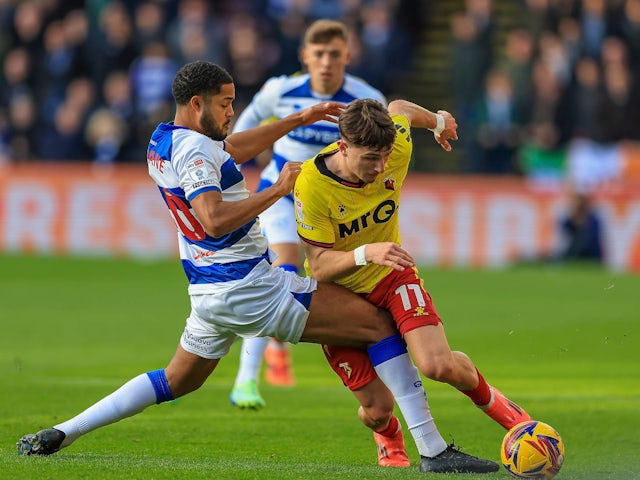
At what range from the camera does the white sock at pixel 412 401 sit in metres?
6.90

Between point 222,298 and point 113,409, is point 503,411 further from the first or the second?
point 113,409

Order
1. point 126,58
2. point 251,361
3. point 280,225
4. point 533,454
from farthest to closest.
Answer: point 126,58 < point 280,225 < point 251,361 < point 533,454

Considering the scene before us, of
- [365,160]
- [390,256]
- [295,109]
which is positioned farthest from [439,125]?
[295,109]

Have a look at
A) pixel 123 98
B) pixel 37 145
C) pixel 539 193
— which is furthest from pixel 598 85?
pixel 37 145

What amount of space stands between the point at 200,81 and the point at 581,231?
14.5 meters

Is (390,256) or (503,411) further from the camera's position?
(503,411)

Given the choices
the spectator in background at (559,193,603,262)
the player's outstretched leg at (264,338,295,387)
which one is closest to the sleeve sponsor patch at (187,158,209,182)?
the player's outstretched leg at (264,338,295,387)

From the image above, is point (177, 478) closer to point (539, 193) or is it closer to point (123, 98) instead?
point (539, 193)

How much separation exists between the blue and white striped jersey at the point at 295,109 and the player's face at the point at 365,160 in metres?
3.24

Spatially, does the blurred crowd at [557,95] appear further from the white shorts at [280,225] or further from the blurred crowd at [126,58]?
the white shorts at [280,225]

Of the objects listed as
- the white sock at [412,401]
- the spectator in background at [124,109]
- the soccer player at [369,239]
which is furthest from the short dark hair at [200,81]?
the spectator in background at [124,109]

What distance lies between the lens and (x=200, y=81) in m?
6.95

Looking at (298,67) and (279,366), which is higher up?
(298,67)

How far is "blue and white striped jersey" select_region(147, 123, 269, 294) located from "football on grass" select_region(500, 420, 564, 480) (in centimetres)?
167
